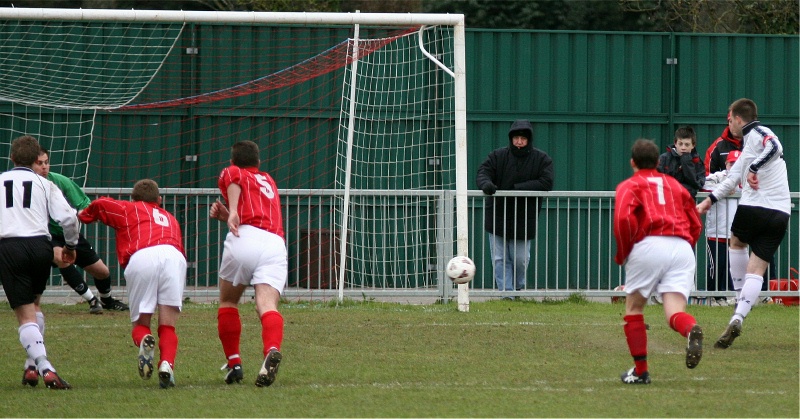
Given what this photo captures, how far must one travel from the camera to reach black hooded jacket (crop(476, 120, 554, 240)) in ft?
40.7

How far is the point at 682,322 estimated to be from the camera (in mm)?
6961

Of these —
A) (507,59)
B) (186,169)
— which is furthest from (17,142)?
(507,59)

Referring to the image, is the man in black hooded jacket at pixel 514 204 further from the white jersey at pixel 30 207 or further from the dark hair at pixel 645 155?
the white jersey at pixel 30 207

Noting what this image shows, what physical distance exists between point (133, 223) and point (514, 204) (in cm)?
604

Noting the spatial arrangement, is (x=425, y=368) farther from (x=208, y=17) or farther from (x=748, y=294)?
(x=208, y=17)

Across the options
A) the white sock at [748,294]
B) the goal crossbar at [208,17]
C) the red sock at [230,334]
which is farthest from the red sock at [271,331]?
the goal crossbar at [208,17]

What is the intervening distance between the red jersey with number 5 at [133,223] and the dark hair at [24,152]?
0.54 metres

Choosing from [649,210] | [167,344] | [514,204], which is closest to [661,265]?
[649,210]

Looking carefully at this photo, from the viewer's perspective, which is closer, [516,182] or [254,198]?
[254,198]

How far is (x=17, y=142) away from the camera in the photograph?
7453 mm

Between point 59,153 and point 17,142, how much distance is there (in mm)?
8223

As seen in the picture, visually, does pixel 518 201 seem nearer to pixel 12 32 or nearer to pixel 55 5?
pixel 12 32

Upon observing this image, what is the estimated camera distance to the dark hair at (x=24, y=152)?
741cm

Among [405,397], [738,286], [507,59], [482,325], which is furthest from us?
[507,59]
